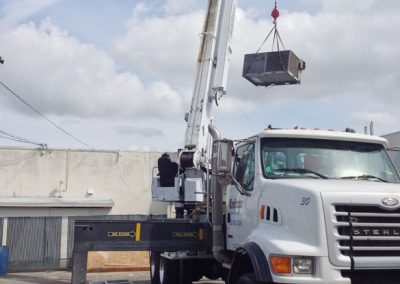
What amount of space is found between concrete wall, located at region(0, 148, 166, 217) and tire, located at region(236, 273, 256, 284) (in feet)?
65.0

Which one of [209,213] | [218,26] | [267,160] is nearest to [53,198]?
[218,26]

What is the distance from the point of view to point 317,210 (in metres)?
5.91

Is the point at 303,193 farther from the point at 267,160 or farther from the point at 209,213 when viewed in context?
the point at 209,213

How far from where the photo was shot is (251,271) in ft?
21.8

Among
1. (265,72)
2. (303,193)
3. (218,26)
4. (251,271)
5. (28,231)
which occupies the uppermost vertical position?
(218,26)

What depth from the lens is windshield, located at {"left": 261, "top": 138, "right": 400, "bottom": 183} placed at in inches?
275

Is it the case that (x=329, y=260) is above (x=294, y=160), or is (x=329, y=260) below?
below

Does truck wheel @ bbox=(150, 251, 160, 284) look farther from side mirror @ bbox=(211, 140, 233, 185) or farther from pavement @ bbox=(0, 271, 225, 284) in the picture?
side mirror @ bbox=(211, 140, 233, 185)

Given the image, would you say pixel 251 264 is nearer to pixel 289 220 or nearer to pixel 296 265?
pixel 289 220

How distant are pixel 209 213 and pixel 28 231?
14340 mm

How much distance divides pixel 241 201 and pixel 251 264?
128cm

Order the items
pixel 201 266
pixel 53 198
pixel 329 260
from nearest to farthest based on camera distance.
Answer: pixel 329 260
pixel 201 266
pixel 53 198

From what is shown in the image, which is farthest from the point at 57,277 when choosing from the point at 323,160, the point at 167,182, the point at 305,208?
the point at 305,208

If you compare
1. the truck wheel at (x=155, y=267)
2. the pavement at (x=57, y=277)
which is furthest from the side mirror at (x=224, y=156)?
the pavement at (x=57, y=277)
